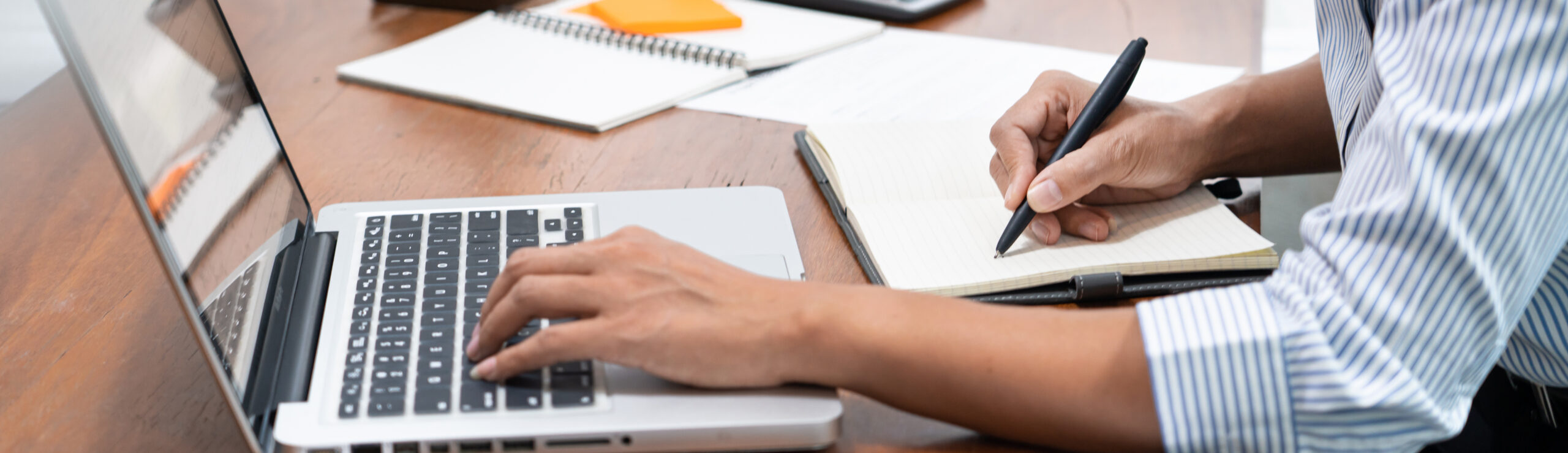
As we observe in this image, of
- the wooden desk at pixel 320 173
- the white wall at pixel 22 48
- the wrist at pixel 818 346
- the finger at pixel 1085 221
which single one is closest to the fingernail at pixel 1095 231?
the finger at pixel 1085 221

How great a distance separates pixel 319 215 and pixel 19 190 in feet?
1.04

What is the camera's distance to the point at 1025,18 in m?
1.20

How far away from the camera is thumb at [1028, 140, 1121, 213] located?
2.20 feet

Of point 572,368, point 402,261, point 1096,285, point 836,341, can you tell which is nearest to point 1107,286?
point 1096,285

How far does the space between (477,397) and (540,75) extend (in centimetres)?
57

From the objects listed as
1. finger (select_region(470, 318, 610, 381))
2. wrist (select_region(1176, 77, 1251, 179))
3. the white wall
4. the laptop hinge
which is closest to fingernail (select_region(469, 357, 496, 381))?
finger (select_region(470, 318, 610, 381))

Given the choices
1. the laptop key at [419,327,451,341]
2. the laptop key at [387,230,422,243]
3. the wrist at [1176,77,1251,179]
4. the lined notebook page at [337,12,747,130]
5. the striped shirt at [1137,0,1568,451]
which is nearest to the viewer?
the striped shirt at [1137,0,1568,451]

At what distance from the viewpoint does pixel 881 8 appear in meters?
1.17

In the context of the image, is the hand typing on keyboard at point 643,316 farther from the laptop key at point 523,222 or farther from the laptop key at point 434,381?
the laptop key at point 523,222

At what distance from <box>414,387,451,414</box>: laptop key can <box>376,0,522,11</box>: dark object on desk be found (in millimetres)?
770

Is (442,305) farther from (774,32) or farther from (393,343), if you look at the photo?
(774,32)

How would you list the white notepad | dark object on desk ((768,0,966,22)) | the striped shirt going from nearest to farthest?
the striped shirt < the white notepad < dark object on desk ((768,0,966,22))

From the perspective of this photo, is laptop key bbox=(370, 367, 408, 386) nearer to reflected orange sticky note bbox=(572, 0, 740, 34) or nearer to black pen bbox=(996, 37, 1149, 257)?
black pen bbox=(996, 37, 1149, 257)

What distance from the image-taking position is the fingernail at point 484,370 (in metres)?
0.50
